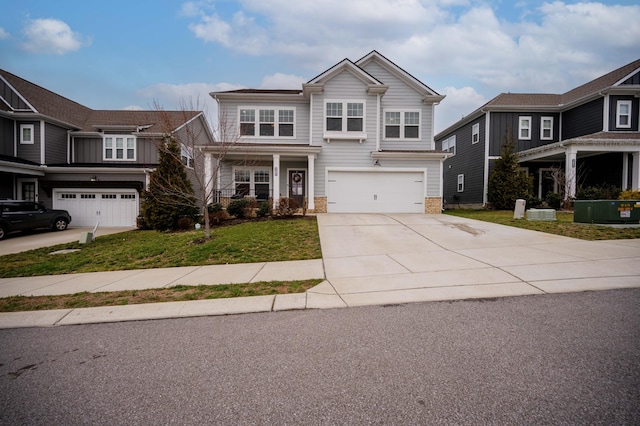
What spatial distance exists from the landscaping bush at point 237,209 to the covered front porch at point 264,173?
156 cm

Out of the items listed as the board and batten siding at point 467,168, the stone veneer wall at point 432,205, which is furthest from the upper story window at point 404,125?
the board and batten siding at point 467,168

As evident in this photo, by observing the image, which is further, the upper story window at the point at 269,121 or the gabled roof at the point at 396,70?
the upper story window at the point at 269,121

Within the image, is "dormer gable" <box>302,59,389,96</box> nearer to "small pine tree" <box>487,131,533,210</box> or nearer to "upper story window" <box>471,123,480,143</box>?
"small pine tree" <box>487,131,533,210</box>

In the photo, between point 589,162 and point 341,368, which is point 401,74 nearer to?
point 589,162

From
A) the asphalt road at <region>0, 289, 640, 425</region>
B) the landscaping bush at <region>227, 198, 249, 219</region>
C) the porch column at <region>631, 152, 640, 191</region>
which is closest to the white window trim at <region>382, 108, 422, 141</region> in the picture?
the landscaping bush at <region>227, 198, 249, 219</region>

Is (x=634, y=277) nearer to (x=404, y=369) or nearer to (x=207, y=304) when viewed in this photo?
(x=404, y=369)

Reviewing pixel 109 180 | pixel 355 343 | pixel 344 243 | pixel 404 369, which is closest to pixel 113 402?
pixel 355 343

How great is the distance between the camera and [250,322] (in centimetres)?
409

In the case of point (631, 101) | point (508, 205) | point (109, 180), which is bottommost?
point (508, 205)

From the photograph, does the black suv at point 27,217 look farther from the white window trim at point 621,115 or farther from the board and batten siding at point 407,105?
the white window trim at point 621,115

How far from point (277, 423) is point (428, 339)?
193 cm

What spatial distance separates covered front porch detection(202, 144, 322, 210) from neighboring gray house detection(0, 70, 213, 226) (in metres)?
3.15

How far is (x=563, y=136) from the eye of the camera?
67.8ft

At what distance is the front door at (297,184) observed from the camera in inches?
725
